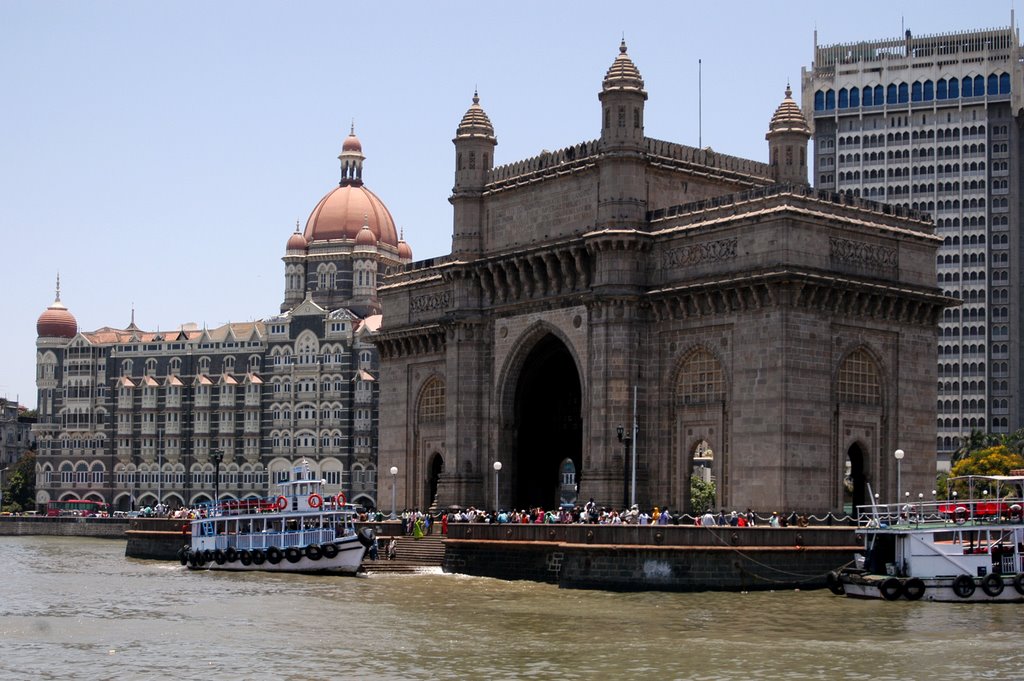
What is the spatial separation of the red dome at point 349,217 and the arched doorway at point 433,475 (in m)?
71.3

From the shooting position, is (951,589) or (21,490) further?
(21,490)

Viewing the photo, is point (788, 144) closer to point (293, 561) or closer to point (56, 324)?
point (293, 561)

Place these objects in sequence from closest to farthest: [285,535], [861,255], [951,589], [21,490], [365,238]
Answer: [951,589] < [861,255] < [285,535] < [365,238] < [21,490]

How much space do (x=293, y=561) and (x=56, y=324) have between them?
100785mm

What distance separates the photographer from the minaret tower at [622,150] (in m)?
65.9

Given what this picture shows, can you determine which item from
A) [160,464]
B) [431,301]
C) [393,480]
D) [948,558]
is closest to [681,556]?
[948,558]

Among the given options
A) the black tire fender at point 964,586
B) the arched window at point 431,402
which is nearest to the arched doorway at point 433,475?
the arched window at point 431,402

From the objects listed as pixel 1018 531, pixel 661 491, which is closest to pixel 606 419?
pixel 661 491

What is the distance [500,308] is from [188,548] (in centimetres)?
1802

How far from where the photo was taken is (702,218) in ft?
208

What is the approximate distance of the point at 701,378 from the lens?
208ft

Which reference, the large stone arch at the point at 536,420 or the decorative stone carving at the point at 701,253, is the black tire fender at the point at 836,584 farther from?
the large stone arch at the point at 536,420

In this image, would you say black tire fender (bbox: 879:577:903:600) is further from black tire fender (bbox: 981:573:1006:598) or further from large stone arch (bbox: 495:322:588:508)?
large stone arch (bbox: 495:322:588:508)

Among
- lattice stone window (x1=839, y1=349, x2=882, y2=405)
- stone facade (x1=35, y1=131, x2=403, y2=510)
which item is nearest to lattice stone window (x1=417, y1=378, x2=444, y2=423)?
lattice stone window (x1=839, y1=349, x2=882, y2=405)
